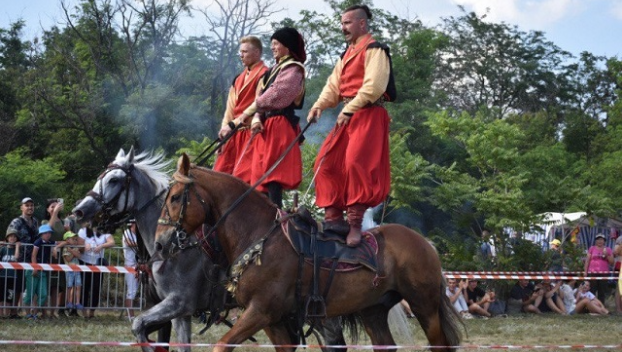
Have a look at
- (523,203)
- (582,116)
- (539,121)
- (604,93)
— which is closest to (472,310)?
(523,203)

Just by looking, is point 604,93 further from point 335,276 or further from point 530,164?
point 335,276

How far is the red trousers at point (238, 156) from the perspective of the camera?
915 cm

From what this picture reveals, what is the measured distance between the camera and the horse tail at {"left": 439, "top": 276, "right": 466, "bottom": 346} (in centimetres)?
820

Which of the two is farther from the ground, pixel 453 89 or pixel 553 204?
pixel 453 89

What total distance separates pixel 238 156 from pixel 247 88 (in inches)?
27.4

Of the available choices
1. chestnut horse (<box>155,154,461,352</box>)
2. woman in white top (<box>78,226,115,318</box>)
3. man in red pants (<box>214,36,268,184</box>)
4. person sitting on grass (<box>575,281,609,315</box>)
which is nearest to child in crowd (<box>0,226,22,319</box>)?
woman in white top (<box>78,226,115,318</box>)

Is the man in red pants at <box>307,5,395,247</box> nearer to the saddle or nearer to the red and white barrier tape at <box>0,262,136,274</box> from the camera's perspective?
the saddle

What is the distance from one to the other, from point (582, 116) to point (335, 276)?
3773 centimetres

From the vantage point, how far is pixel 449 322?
324 inches

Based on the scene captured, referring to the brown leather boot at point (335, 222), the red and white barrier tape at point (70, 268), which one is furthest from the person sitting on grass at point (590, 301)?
the brown leather boot at point (335, 222)

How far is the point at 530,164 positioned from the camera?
23234 mm

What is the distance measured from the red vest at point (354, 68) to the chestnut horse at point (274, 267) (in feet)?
3.90

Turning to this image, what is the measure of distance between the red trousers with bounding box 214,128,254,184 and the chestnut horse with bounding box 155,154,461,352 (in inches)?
50.7

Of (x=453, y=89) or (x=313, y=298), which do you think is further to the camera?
(x=453, y=89)
